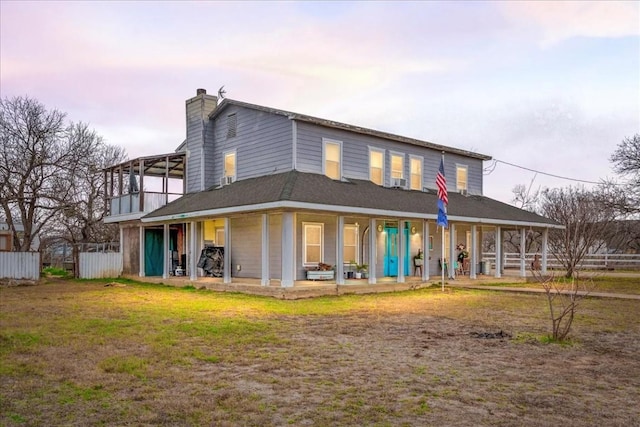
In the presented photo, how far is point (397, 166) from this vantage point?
22.9 m

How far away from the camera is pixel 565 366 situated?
23.6ft

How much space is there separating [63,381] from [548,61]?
2144 cm

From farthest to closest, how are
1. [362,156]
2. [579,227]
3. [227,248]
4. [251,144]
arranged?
1. [362,156]
2. [251,144]
3. [579,227]
4. [227,248]

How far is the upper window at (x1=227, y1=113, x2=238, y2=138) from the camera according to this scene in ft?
70.9

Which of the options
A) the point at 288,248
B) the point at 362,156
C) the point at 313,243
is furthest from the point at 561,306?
the point at 362,156

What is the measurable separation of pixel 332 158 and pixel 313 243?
355cm

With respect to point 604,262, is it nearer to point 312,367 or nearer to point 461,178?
point 461,178

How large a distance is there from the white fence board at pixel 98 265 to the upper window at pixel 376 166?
1347cm

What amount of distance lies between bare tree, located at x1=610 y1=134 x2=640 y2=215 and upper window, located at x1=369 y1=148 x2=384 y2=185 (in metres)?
12.4

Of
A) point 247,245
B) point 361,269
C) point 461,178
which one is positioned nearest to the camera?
point 361,269

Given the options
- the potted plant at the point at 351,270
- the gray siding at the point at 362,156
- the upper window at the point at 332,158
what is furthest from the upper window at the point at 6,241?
the potted plant at the point at 351,270

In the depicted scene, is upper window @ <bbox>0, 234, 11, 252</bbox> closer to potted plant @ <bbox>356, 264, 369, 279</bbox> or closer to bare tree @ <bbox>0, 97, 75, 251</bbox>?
bare tree @ <bbox>0, 97, 75, 251</bbox>

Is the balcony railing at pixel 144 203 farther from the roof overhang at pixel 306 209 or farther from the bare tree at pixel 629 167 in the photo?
the bare tree at pixel 629 167

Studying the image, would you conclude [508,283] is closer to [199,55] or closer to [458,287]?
[458,287]
